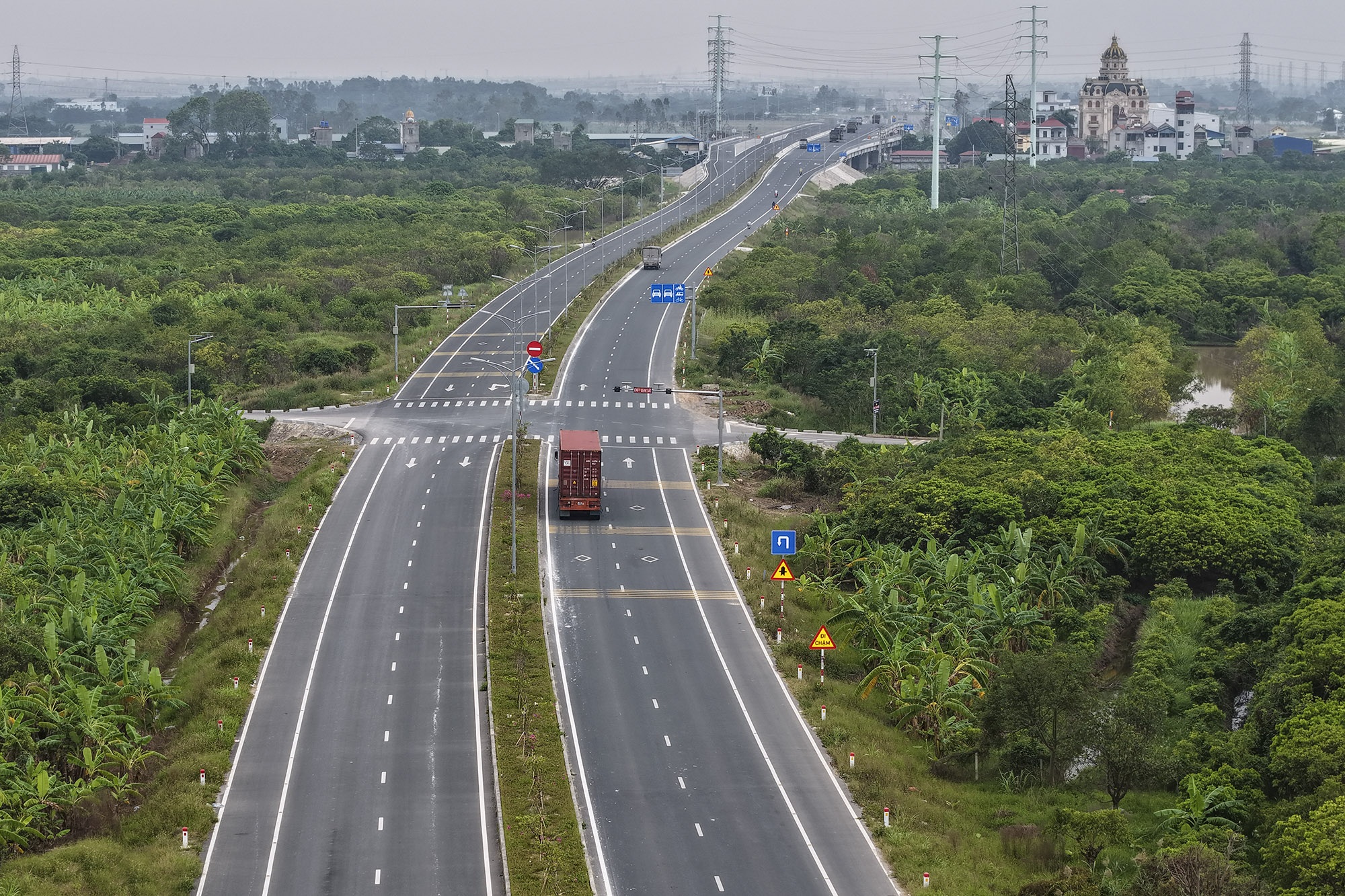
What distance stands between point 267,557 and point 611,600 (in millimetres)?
17940

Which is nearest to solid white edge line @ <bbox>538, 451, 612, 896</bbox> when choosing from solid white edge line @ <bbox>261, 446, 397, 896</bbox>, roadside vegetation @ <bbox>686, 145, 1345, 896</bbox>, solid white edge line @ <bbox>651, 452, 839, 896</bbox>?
solid white edge line @ <bbox>651, 452, 839, 896</bbox>

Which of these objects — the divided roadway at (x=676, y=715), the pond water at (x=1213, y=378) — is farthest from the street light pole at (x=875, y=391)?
the pond water at (x=1213, y=378)

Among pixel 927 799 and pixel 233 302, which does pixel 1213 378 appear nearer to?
pixel 233 302

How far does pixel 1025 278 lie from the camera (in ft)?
492

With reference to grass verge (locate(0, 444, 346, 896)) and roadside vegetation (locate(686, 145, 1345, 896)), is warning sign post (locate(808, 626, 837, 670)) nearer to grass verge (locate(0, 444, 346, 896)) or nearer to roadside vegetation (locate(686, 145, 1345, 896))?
roadside vegetation (locate(686, 145, 1345, 896))

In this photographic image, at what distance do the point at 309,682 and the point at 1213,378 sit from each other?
328ft

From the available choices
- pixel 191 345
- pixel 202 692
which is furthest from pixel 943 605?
pixel 191 345

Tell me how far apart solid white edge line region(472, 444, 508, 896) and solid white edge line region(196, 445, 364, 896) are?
8305 mm

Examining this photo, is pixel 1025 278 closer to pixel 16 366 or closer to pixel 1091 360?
pixel 1091 360

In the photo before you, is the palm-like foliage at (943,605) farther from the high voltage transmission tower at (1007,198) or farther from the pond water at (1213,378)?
the high voltage transmission tower at (1007,198)

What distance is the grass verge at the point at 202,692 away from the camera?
4697cm

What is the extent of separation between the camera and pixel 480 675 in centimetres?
6425

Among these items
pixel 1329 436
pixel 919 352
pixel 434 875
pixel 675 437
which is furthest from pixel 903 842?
pixel 919 352

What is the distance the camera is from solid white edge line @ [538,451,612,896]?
1945 inches
